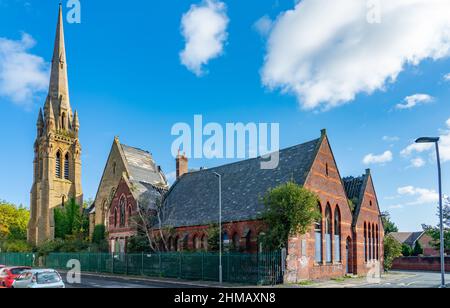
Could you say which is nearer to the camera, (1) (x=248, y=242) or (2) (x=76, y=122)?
(1) (x=248, y=242)

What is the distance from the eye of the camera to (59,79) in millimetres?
83312

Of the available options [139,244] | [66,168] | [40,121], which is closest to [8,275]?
[139,244]

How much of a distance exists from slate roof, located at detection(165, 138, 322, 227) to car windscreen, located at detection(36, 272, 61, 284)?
723 inches

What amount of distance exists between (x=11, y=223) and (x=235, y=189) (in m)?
68.6

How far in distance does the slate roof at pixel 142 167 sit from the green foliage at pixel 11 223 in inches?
1644

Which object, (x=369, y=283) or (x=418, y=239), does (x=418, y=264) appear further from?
(x=369, y=283)

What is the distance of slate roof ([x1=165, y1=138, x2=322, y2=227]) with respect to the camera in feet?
124

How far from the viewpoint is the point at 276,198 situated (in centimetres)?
3164

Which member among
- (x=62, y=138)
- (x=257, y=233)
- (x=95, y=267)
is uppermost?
(x=62, y=138)

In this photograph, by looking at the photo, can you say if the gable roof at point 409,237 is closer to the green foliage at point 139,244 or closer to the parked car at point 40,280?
the green foliage at point 139,244

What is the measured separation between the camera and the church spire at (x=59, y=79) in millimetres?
81750
